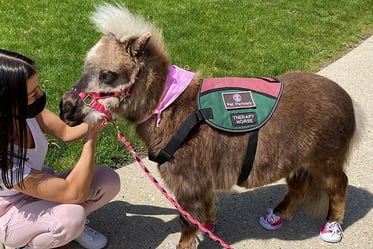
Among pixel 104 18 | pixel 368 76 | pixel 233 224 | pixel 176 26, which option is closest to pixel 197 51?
pixel 176 26

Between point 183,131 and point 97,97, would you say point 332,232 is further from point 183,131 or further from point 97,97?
point 97,97

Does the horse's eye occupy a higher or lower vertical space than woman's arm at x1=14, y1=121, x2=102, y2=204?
higher

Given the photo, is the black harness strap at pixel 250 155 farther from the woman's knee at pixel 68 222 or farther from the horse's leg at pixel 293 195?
the woman's knee at pixel 68 222

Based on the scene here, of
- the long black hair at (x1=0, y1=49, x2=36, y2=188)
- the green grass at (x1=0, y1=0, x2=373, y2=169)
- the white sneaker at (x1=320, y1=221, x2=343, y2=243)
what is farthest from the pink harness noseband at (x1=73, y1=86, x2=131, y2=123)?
the white sneaker at (x1=320, y1=221, x2=343, y2=243)

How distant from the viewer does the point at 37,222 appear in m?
2.73

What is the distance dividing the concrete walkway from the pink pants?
17.4 inches

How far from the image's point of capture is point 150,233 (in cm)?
335

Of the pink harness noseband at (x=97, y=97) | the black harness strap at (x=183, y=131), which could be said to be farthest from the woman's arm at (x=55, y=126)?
the black harness strap at (x=183, y=131)

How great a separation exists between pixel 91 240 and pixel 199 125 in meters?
1.11

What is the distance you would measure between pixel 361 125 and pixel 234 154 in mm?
1001

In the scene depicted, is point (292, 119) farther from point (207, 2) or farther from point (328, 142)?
point (207, 2)

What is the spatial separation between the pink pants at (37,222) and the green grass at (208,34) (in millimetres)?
1390

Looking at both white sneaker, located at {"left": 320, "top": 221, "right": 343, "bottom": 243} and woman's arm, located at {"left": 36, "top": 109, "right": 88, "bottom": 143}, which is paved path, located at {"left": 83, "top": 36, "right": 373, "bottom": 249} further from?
woman's arm, located at {"left": 36, "top": 109, "right": 88, "bottom": 143}

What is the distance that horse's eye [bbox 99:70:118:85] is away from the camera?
2.62 m
